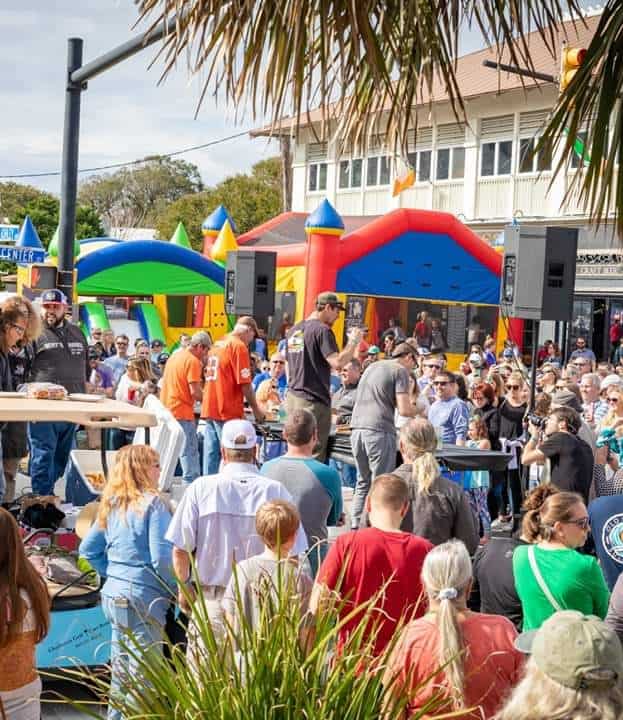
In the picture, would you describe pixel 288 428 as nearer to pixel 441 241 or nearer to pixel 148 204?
pixel 441 241

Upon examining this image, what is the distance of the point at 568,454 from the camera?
8.47 metres

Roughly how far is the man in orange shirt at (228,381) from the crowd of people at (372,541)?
0.07 ft

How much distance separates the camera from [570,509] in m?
5.02

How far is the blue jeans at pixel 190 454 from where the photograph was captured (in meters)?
11.9

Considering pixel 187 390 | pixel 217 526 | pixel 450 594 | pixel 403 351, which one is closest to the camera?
pixel 450 594

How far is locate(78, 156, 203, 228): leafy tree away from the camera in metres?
85.8

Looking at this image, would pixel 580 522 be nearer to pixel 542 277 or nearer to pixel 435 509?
pixel 435 509

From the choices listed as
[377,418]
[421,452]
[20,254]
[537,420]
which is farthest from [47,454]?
[20,254]

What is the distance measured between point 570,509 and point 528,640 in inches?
69.8

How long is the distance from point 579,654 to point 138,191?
8601 centimetres

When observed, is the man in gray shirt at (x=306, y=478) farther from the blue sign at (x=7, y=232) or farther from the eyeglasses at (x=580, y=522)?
the blue sign at (x=7, y=232)

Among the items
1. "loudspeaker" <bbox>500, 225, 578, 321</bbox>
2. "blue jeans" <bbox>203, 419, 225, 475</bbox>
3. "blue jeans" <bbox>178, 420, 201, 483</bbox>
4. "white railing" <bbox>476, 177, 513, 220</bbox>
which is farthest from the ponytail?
"white railing" <bbox>476, 177, 513, 220</bbox>

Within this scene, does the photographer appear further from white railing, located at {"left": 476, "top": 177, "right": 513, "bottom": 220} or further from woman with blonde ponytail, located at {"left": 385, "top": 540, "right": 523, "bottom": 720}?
white railing, located at {"left": 476, "top": 177, "right": 513, "bottom": 220}

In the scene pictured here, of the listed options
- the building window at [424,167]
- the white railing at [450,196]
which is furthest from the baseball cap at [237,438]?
the building window at [424,167]
